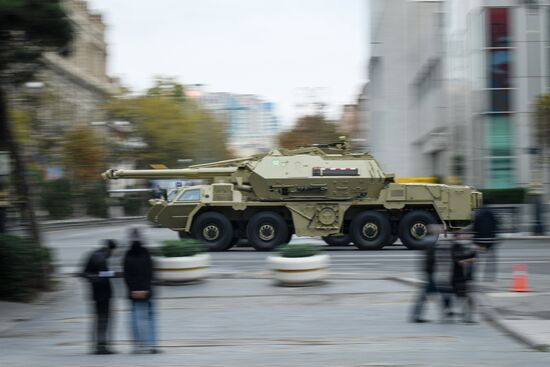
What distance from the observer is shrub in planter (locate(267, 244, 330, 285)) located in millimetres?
14469

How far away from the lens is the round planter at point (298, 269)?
47.4 ft

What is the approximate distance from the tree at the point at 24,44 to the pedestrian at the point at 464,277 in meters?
7.19

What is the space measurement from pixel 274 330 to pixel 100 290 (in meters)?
2.63

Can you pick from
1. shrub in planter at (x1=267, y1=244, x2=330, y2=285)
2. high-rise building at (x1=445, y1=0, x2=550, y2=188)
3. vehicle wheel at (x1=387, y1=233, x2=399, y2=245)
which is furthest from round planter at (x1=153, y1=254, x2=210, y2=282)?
high-rise building at (x1=445, y1=0, x2=550, y2=188)

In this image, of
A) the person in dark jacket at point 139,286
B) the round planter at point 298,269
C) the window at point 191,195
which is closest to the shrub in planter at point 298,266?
the round planter at point 298,269

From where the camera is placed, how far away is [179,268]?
14.9 metres

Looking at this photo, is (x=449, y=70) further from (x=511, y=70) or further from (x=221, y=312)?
(x=221, y=312)

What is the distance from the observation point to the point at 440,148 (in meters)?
Result: 44.8

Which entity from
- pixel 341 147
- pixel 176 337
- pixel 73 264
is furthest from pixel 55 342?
pixel 341 147

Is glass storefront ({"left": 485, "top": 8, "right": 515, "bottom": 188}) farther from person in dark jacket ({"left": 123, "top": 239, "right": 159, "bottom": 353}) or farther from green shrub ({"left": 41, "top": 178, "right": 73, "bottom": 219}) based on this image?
person in dark jacket ({"left": 123, "top": 239, "right": 159, "bottom": 353})

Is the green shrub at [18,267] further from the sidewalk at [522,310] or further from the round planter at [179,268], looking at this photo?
the sidewalk at [522,310]

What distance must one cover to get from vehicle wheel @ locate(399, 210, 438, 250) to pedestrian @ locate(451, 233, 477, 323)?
36.0 feet

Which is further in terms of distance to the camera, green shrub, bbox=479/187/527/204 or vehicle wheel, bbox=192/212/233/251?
green shrub, bbox=479/187/527/204

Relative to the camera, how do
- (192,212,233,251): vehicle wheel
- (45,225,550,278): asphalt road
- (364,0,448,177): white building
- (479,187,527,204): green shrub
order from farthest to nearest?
(364,0,448,177): white building < (479,187,527,204): green shrub < (192,212,233,251): vehicle wheel < (45,225,550,278): asphalt road
